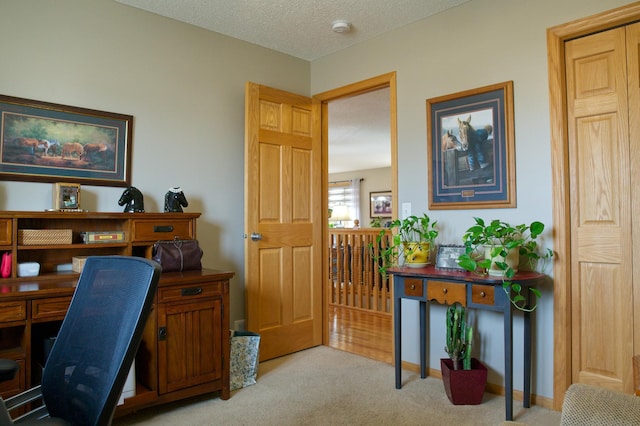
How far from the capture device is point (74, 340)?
1277 mm

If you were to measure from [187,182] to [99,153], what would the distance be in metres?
0.64

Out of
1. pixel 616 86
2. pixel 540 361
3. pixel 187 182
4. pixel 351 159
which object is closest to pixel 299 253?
pixel 187 182

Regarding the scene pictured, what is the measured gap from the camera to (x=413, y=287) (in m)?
2.71

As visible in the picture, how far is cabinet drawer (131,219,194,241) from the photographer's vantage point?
2.71 m

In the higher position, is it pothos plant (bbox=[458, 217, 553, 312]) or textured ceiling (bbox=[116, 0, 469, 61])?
textured ceiling (bbox=[116, 0, 469, 61])

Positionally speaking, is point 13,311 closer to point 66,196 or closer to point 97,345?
point 66,196

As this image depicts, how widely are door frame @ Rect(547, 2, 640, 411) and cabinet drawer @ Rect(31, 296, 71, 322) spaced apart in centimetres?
268

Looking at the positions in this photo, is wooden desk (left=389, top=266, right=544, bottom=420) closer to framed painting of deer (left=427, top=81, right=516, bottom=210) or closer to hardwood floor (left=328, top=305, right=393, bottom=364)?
framed painting of deer (left=427, top=81, right=516, bottom=210)

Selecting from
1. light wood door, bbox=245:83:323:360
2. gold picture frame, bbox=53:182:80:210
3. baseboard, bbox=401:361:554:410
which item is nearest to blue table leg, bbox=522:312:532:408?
baseboard, bbox=401:361:554:410

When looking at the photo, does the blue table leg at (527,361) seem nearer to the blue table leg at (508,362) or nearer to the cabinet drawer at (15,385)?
the blue table leg at (508,362)

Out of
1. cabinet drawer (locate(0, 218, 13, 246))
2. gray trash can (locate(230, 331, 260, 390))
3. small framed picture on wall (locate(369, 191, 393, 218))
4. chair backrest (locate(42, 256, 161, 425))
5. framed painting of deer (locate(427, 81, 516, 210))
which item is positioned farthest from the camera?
small framed picture on wall (locate(369, 191, 393, 218))

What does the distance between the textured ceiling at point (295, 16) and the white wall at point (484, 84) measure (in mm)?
149

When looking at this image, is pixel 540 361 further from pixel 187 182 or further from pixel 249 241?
pixel 187 182

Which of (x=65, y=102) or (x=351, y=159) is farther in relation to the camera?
(x=351, y=159)
